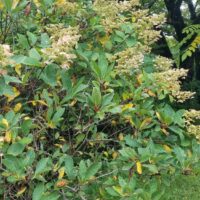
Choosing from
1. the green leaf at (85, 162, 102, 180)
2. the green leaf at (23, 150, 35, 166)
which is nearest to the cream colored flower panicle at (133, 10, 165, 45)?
the green leaf at (85, 162, 102, 180)

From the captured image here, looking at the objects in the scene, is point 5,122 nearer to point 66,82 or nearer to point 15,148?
Answer: point 15,148

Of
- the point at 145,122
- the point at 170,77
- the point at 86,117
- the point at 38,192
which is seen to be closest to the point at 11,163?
the point at 38,192

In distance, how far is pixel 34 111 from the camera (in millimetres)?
2232

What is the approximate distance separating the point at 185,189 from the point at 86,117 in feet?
12.3

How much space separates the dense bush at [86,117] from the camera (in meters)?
1.86

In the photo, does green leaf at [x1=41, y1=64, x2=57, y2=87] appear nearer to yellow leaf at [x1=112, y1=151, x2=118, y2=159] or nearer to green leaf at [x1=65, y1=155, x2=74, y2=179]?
green leaf at [x1=65, y1=155, x2=74, y2=179]

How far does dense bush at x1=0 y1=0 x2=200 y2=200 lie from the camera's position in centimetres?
186

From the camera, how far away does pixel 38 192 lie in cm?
182

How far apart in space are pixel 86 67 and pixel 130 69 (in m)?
0.27

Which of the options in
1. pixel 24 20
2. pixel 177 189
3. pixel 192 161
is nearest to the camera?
pixel 192 161

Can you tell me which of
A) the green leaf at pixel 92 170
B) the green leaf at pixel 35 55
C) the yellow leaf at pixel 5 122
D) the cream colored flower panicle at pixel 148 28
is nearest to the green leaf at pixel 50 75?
the green leaf at pixel 35 55

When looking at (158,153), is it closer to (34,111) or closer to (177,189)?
(34,111)

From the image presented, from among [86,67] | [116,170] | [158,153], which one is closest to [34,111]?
[86,67]

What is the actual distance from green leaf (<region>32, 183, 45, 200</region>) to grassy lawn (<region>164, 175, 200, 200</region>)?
354 cm
